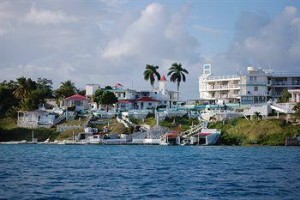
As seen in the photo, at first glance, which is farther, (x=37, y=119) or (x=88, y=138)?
(x=37, y=119)

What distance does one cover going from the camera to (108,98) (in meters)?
130

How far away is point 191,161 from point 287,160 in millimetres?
11391

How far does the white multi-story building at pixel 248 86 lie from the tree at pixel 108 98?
2553 centimetres

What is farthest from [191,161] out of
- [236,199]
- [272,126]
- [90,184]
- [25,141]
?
[25,141]

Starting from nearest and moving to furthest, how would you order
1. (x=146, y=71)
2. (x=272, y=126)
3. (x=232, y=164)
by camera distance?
(x=232, y=164), (x=272, y=126), (x=146, y=71)

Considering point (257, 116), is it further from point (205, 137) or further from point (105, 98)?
point (105, 98)

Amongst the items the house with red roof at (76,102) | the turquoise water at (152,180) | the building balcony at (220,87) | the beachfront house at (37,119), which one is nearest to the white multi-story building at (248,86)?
the building balcony at (220,87)

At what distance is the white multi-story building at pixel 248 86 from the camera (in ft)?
435

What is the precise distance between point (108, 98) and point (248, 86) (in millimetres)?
34400

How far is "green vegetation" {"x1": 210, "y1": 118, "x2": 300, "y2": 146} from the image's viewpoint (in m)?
99.6

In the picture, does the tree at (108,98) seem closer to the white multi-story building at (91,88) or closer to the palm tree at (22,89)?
the white multi-story building at (91,88)

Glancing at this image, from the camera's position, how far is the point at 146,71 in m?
142

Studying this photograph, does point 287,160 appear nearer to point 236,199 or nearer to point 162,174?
point 162,174

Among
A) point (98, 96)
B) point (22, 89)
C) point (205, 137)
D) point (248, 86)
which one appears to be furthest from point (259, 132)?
point (22, 89)
